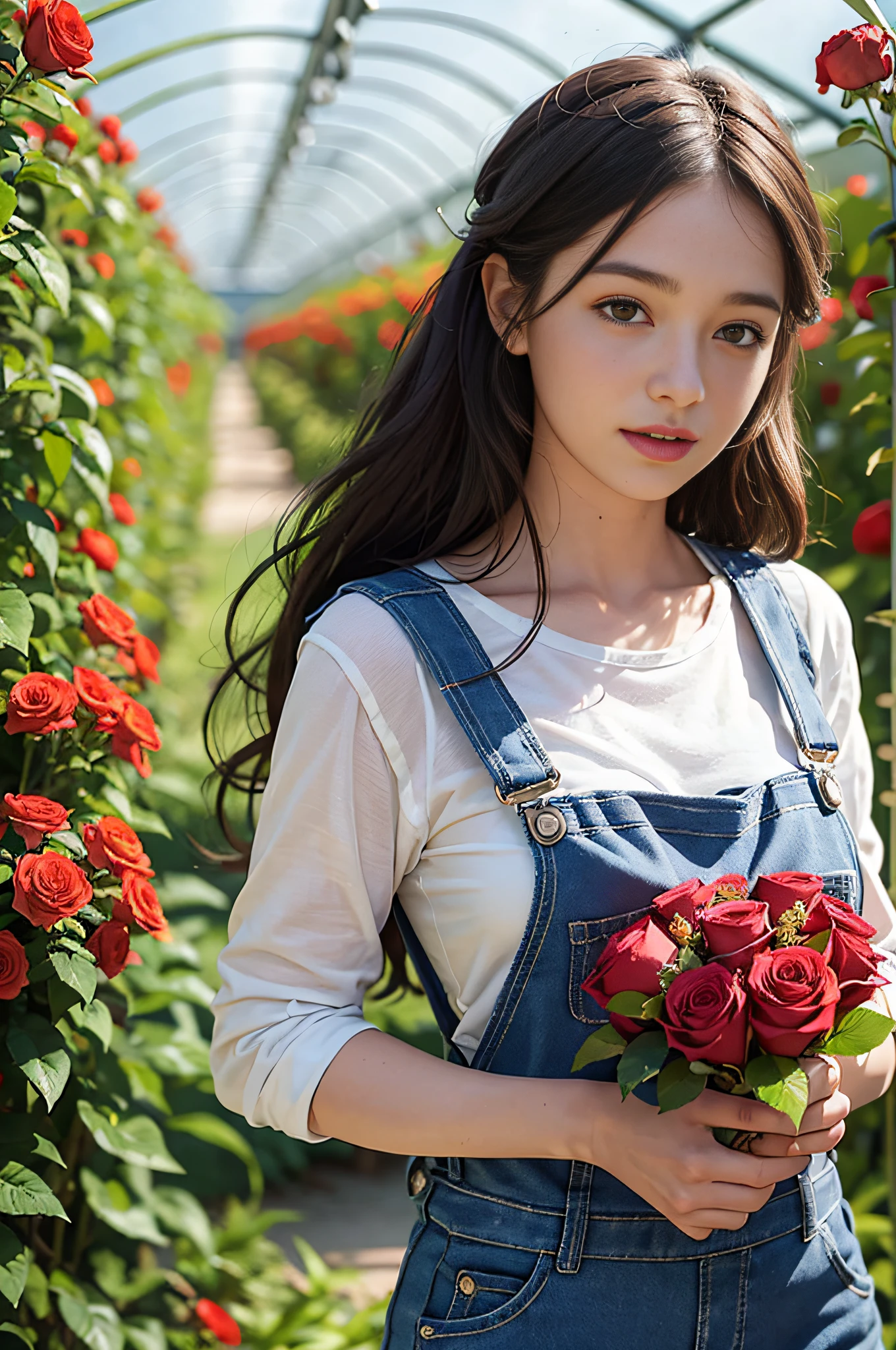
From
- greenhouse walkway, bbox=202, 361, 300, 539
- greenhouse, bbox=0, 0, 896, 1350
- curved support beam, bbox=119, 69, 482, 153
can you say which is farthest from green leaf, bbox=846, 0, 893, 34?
curved support beam, bbox=119, 69, 482, 153

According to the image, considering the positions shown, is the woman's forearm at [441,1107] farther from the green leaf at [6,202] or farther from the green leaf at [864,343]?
the green leaf at [864,343]

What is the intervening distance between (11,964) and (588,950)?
2.10 feet

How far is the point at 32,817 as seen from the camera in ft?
4.63

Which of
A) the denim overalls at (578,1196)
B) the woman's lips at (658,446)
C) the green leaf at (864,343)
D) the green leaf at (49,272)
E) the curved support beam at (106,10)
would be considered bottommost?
the denim overalls at (578,1196)

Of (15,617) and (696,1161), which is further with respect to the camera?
(15,617)

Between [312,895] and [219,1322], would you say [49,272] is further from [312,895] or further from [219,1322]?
[219,1322]

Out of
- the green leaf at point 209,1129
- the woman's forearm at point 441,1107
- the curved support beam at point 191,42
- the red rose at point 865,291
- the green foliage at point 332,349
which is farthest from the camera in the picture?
the green foliage at point 332,349

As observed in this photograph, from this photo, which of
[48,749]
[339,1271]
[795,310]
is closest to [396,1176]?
[339,1271]

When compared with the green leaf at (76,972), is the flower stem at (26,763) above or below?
above

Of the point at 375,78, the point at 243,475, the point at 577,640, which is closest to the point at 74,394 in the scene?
the point at 577,640

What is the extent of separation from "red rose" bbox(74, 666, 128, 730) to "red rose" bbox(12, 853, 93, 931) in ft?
0.85

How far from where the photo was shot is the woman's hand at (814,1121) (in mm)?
1088

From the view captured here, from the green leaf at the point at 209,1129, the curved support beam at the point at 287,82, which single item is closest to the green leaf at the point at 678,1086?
the green leaf at the point at 209,1129

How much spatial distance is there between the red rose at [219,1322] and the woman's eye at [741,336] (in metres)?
1.71
